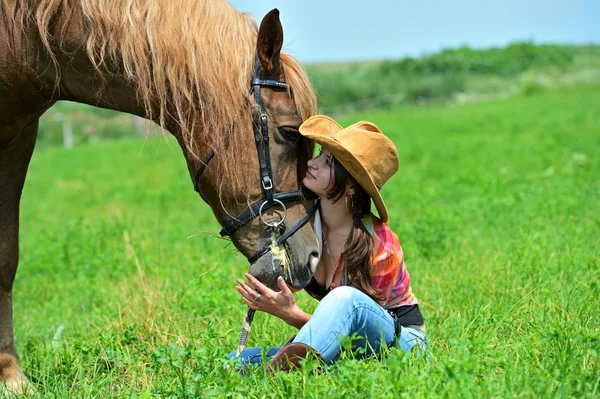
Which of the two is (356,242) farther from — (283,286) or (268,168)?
(268,168)

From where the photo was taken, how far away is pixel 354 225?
296cm

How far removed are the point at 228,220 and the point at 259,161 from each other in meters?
0.31

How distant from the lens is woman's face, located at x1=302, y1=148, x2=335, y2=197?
115 inches

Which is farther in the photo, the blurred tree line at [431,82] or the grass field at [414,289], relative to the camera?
the blurred tree line at [431,82]

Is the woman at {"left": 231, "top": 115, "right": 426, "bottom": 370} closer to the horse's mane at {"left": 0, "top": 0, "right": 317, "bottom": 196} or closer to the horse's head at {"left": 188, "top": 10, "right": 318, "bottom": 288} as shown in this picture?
the horse's head at {"left": 188, "top": 10, "right": 318, "bottom": 288}

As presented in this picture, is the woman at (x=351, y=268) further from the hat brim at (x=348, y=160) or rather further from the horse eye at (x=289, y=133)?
the horse eye at (x=289, y=133)

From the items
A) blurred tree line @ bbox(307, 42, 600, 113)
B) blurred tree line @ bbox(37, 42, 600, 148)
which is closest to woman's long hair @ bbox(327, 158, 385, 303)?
blurred tree line @ bbox(37, 42, 600, 148)

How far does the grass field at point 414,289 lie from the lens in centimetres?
251

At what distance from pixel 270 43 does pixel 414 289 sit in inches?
78.4

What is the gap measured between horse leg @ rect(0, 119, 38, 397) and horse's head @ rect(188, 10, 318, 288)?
1.32 meters

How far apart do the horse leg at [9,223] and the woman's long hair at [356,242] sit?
184 centimetres

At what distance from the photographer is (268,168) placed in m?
2.95

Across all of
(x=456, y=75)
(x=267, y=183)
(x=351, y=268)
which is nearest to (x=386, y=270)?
(x=351, y=268)

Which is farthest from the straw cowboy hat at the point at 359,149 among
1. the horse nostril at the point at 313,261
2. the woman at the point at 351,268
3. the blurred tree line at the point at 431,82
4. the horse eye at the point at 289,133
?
the blurred tree line at the point at 431,82
